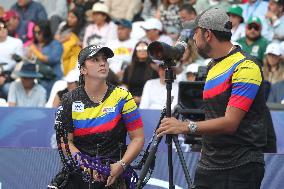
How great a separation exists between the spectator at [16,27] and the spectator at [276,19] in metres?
4.06

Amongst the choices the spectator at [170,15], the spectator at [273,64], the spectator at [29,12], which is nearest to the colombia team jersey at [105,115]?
the spectator at [273,64]

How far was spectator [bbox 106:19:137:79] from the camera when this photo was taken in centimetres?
1392

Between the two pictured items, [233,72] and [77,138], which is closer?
[233,72]

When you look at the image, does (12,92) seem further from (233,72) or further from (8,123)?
(233,72)

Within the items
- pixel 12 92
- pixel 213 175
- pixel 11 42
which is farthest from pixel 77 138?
pixel 11 42

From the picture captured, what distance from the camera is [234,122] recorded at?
5.89 meters

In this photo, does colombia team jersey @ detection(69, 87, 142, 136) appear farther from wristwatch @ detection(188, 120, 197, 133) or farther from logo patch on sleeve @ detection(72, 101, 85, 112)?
wristwatch @ detection(188, 120, 197, 133)

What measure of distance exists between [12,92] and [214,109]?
6.72 metres

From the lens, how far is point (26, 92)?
1248cm

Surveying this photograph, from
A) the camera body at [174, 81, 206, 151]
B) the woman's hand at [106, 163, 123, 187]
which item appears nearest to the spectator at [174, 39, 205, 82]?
the camera body at [174, 81, 206, 151]

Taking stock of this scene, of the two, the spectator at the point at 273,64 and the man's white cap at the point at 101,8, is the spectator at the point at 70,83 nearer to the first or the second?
→ the spectator at the point at 273,64

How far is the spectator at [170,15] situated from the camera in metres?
14.4

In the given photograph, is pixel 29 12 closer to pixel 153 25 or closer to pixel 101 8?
pixel 101 8

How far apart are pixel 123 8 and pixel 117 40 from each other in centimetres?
161
